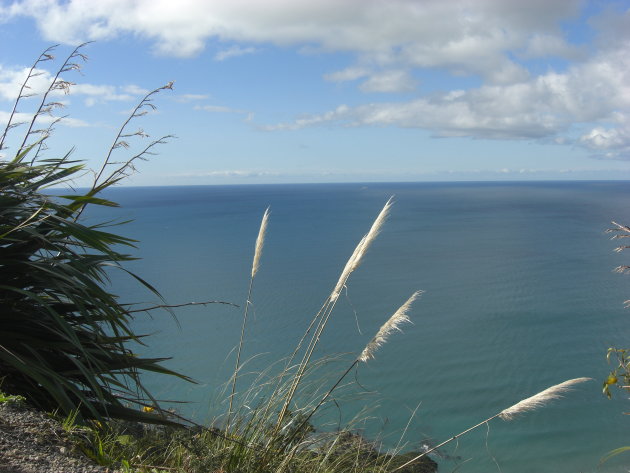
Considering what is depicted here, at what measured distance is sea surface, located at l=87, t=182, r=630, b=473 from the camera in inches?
397

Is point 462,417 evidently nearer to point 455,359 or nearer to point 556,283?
point 455,359

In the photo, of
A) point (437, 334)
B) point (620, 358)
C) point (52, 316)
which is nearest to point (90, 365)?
point (52, 316)

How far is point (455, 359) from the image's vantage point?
14.5 meters

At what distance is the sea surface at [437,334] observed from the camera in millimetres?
10086

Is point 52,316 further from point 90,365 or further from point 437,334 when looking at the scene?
point 437,334

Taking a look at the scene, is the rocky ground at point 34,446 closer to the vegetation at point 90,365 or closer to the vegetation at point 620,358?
the vegetation at point 90,365

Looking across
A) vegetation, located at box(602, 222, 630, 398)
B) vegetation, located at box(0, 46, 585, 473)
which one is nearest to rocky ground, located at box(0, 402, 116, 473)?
vegetation, located at box(0, 46, 585, 473)

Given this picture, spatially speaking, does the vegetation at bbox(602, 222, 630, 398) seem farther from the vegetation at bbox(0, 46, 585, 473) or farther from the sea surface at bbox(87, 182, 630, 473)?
the sea surface at bbox(87, 182, 630, 473)

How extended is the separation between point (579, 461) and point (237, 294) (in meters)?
14.3

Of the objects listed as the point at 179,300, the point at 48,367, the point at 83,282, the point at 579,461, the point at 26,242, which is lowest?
the point at 579,461

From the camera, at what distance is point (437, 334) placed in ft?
54.9

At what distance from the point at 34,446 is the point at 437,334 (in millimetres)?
15560

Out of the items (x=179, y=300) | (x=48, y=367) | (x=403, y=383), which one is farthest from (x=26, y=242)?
(x=179, y=300)

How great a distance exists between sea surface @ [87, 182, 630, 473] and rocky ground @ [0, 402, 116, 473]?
51 centimetres
